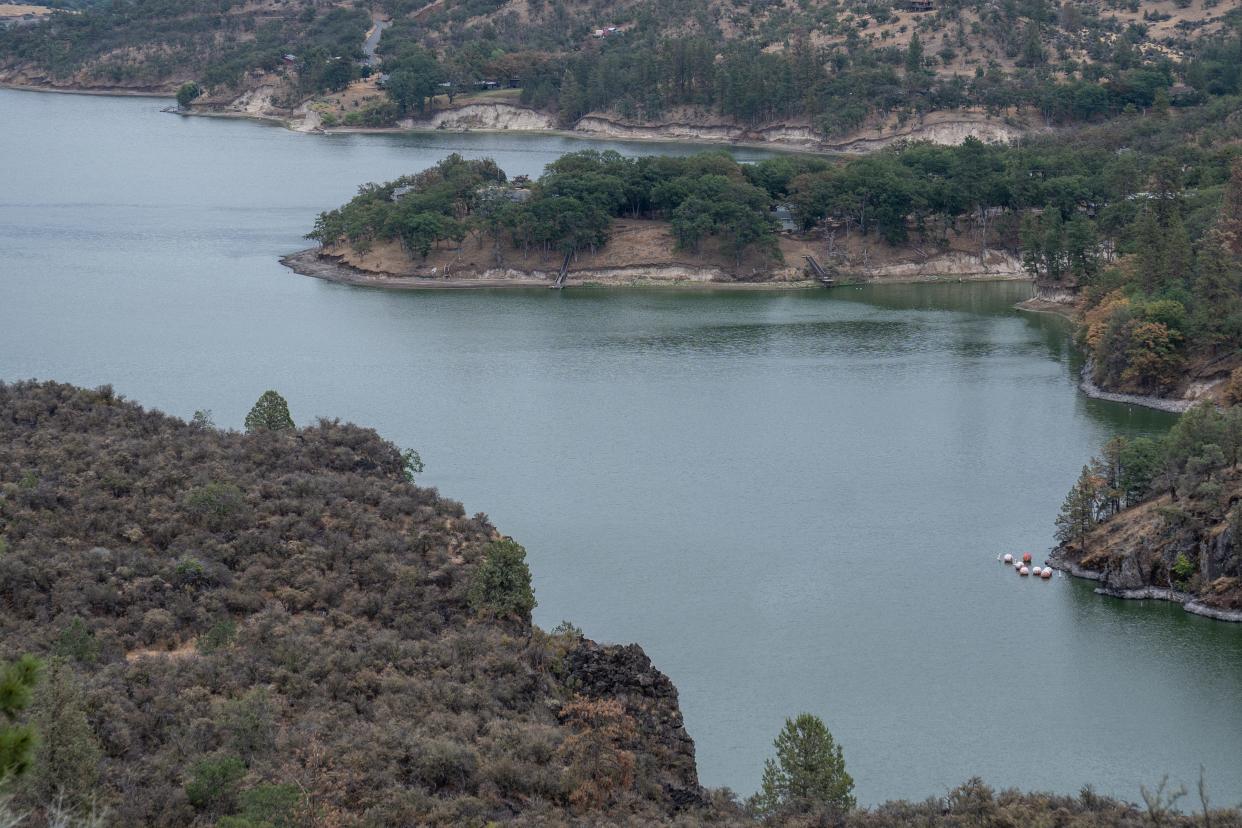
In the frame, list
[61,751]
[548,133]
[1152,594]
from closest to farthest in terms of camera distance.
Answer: [61,751], [1152,594], [548,133]

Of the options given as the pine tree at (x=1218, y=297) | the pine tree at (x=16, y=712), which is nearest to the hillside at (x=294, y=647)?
Result: the pine tree at (x=16, y=712)

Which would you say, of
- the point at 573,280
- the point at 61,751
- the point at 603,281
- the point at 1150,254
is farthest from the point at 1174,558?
the point at 573,280

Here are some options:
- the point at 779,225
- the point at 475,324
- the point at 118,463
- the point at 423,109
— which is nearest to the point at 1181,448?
the point at 118,463

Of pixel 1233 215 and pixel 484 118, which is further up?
pixel 484 118

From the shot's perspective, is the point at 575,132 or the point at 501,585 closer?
the point at 501,585

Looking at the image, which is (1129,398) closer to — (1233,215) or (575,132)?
(1233,215)

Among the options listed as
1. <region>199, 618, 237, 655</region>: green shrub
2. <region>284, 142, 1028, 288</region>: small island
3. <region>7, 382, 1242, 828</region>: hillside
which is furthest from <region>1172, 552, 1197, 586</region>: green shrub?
<region>284, 142, 1028, 288</region>: small island

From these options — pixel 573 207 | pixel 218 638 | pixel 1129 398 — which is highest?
pixel 573 207
